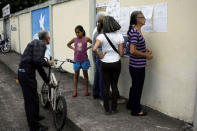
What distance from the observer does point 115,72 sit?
4.44 metres

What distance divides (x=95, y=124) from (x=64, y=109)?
561 mm

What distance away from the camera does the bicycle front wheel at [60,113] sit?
163 inches

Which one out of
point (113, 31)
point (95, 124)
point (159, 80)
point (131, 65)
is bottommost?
point (95, 124)

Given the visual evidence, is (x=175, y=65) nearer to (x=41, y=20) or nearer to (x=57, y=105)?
(x=57, y=105)

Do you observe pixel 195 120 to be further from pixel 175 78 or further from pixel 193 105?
pixel 175 78

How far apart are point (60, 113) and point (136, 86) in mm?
1348

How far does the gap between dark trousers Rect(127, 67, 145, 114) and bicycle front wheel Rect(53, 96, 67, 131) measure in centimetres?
118

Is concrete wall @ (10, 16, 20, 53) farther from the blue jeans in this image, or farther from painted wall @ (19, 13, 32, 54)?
the blue jeans

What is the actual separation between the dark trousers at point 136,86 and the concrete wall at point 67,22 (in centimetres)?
303

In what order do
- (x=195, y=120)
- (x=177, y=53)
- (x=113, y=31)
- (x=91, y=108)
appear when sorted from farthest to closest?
(x=91, y=108) → (x=113, y=31) → (x=177, y=53) → (x=195, y=120)

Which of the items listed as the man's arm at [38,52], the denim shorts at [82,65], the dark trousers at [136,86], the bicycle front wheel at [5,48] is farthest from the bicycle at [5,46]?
the dark trousers at [136,86]

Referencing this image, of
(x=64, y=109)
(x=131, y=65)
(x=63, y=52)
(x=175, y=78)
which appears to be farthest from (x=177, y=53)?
(x=63, y=52)

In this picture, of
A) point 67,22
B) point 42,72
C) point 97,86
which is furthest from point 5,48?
point 42,72

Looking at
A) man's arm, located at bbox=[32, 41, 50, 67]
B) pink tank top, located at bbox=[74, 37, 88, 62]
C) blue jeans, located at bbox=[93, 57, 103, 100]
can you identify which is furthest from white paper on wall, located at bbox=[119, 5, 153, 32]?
man's arm, located at bbox=[32, 41, 50, 67]
